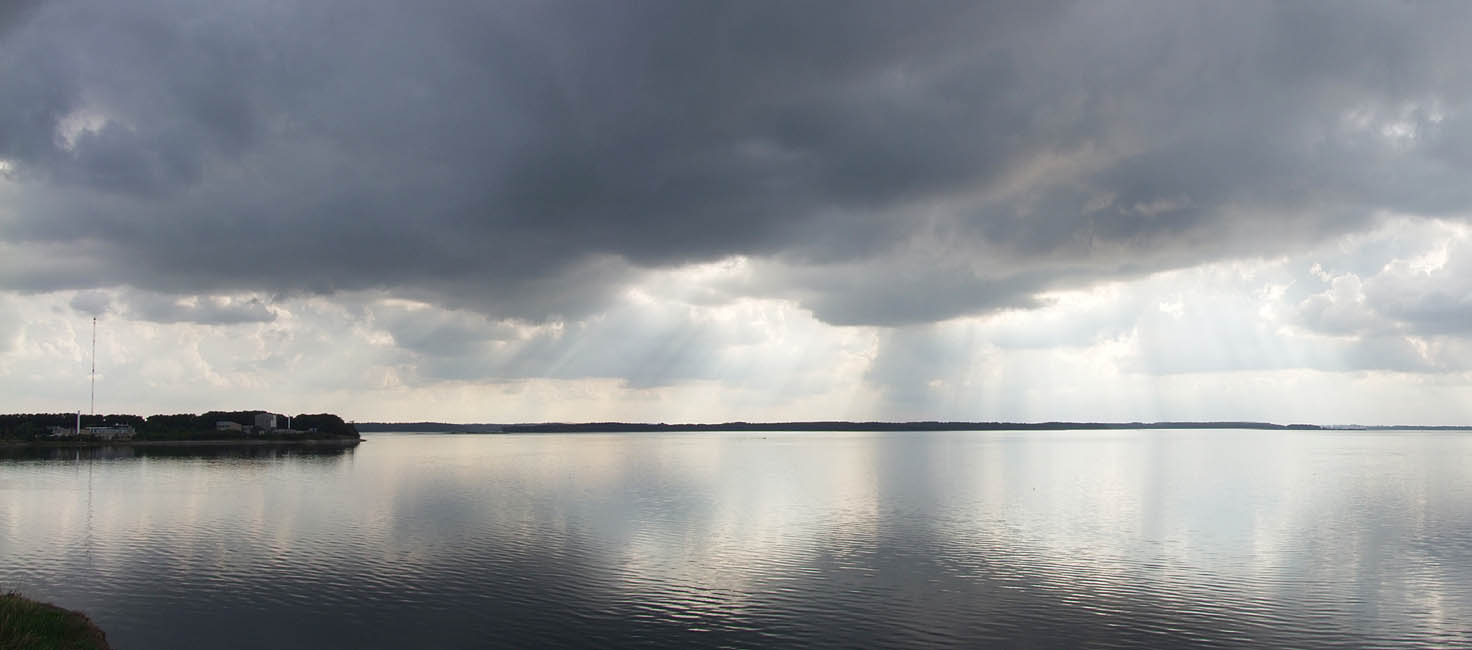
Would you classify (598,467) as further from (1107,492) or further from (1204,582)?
(1204,582)

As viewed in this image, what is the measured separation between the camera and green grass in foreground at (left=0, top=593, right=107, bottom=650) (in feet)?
104

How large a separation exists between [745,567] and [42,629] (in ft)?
113

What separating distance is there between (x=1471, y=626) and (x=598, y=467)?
142 m

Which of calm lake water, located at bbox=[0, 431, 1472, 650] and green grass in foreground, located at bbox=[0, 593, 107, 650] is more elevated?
green grass in foreground, located at bbox=[0, 593, 107, 650]

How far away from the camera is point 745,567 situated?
54656 mm

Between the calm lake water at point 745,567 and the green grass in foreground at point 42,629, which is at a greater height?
the green grass in foreground at point 42,629

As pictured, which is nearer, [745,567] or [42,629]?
[42,629]

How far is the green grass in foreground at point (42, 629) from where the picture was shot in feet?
104

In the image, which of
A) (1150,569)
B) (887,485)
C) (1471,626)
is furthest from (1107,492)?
(1471,626)

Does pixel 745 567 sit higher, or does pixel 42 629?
pixel 42 629

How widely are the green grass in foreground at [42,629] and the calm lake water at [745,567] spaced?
1.83 metres

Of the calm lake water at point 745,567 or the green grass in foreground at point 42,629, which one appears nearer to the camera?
the green grass in foreground at point 42,629

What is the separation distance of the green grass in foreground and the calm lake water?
1830 mm

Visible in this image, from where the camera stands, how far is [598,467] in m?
168
